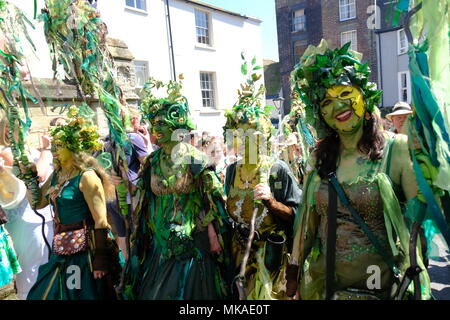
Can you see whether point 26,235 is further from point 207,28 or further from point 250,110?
point 207,28

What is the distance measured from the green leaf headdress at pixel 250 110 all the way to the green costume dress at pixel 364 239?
2.66 feet

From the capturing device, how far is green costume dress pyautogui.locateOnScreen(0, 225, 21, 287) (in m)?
3.22

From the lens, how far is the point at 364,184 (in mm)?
1936

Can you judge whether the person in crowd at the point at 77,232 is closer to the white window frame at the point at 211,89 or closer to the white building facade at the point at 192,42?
the white building facade at the point at 192,42

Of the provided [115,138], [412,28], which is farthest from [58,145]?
[412,28]

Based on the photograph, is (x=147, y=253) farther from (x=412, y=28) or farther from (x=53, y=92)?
(x=53, y=92)

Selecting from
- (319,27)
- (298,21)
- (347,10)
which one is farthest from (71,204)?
(298,21)

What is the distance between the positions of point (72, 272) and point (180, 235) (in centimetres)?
87

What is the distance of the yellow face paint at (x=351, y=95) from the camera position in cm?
201

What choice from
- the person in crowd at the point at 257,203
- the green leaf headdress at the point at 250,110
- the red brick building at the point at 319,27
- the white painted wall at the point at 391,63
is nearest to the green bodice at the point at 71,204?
the person in crowd at the point at 257,203

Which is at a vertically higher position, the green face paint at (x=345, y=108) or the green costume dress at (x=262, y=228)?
the green face paint at (x=345, y=108)

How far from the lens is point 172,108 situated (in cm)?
281

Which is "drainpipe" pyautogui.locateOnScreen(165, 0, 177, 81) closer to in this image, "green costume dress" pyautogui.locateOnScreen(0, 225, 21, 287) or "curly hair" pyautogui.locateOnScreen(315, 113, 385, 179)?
"green costume dress" pyautogui.locateOnScreen(0, 225, 21, 287)

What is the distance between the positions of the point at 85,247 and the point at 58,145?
815 millimetres
